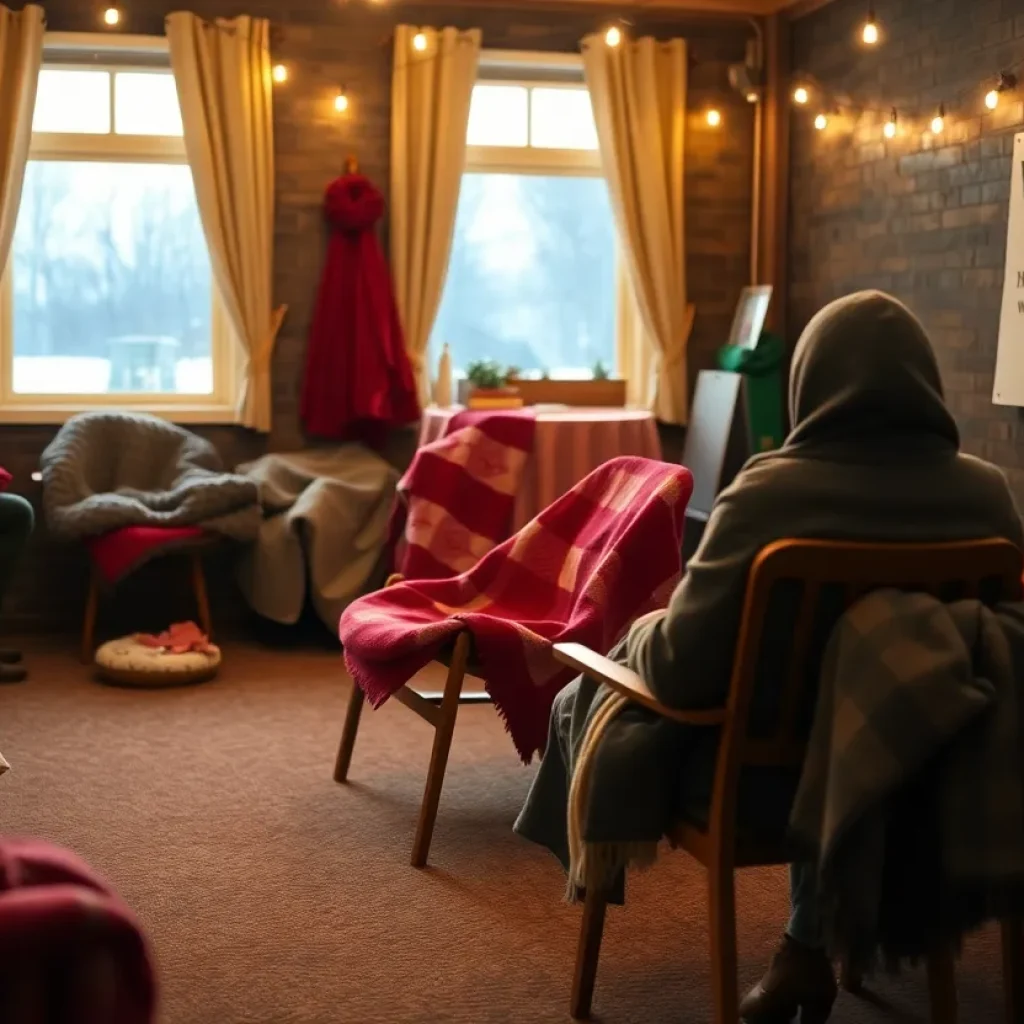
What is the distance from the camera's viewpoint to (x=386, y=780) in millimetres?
4184

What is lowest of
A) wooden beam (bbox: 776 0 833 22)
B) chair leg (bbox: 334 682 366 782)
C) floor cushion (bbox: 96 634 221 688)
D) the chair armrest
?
floor cushion (bbox: 96 634 221 688)

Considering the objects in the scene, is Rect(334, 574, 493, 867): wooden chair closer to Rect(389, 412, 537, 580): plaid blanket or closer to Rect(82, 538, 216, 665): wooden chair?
Rect(389, 412, 537, 580): plaid blanket

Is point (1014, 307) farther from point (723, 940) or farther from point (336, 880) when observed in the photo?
point (723, 940)

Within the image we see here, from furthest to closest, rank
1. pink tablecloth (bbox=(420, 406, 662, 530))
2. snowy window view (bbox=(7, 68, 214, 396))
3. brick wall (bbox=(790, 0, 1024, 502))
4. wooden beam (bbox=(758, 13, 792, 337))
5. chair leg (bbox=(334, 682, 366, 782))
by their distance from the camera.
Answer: wooden beam (bbox=(758, 13, 792, 337)) < snowy window view (bbox=(7, 68, 214, 396)) < pink tablecloth (bbox=(420, 406, 662, 530)) < brick wall (bbox=(790, 0, 1024, 502)) < chair leg (bbox=(334, 682, 366, 782))

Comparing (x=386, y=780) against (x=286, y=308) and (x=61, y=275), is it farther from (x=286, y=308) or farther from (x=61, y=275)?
(x=61, y=275)

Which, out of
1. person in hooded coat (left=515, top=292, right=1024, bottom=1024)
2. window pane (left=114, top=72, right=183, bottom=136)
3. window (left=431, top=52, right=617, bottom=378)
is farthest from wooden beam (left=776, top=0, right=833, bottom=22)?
person in hooded coat (left=515, top=292, right=1024, bottom=1024)

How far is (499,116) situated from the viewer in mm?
6598

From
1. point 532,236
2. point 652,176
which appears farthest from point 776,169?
point 532,236

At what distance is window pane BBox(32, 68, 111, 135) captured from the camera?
620 cm

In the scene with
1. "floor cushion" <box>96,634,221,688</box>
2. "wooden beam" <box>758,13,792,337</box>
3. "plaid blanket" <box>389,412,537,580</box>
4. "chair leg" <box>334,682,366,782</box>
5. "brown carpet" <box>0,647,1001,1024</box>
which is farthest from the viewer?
"wooden beam" <box>758,13,792,337</box>

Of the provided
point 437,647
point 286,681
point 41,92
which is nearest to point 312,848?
point 437,647

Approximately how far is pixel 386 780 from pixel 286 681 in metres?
1.28

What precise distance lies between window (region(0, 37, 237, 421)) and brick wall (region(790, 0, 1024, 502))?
2487mm

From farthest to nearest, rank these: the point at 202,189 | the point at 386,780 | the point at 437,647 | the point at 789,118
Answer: the point at 789,118 < the point at 202,189 < the point at 386,780 < the point at 437,647
